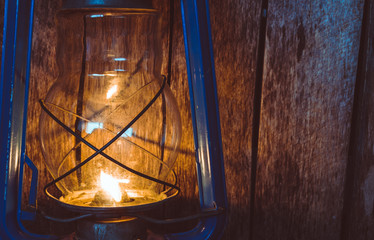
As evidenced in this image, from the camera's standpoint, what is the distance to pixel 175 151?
694mm

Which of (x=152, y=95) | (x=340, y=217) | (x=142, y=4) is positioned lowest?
(x=340, y=217)

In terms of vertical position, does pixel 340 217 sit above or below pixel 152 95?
below

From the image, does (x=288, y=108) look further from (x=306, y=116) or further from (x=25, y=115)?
(x=25, y=115)

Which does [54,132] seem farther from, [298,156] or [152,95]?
[298,156]

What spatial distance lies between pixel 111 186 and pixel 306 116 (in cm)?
41

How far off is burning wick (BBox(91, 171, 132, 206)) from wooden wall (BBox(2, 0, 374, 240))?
0.20 metres

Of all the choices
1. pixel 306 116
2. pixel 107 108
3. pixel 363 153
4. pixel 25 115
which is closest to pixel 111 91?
pixel 107 108

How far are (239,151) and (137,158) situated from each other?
24 centimetres

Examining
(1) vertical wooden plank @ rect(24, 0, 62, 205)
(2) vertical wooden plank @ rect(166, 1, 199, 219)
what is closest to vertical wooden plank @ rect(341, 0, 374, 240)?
(2) vertical wooden plank @ rect(166, 1, 199, 219)

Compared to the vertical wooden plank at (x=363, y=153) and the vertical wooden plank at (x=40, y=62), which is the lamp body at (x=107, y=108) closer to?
the vertical wooden plank at (x=40, y=62)

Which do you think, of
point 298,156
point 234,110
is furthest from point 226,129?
point 298,156

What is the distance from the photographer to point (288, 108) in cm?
78

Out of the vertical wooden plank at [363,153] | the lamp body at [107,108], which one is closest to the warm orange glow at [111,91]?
the lamp body at [107,108]

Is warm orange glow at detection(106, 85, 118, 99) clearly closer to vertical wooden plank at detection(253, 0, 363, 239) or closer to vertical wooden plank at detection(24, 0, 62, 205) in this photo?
vertical wooden plank at detection(24, 0, 62, 205)
